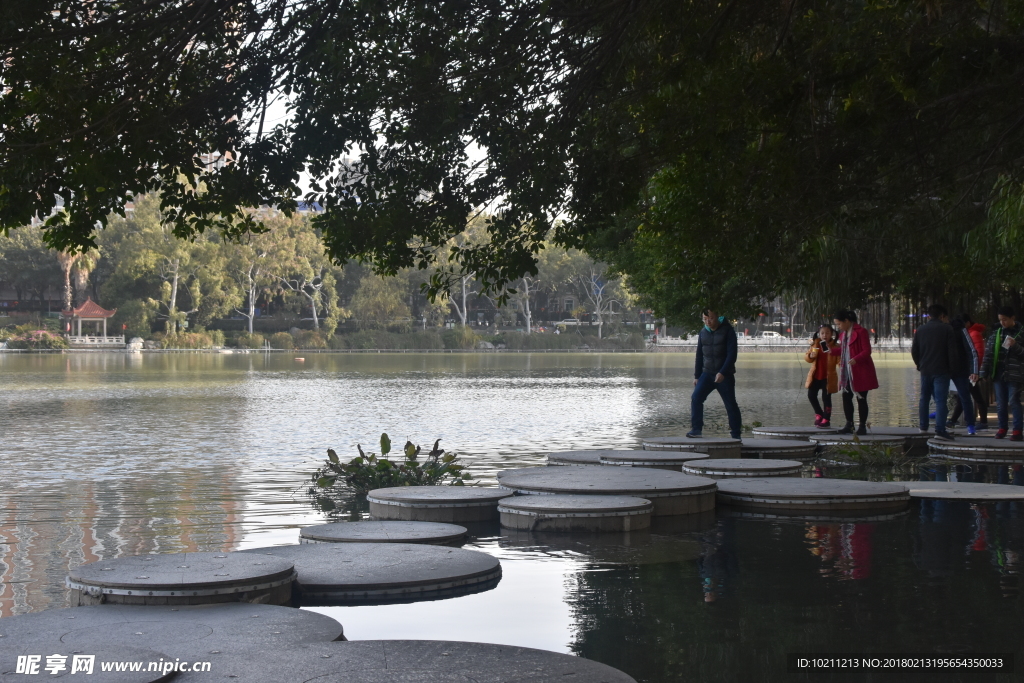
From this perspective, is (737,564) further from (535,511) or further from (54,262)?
(54,262)

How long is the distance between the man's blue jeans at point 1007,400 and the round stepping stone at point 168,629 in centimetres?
1046

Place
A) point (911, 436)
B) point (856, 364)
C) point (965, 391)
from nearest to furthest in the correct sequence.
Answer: point (856, 364), point (965, 391), point (911, 436)

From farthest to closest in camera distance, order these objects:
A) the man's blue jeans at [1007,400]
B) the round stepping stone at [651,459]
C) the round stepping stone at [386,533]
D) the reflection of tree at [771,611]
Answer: the man's blue jeans at [1007,400]
the round stepping stone at [651,459]
the round stepping stone at [386,533]
the reflection of tree at [771,611]

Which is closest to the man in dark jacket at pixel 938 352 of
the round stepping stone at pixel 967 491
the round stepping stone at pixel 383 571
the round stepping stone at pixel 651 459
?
the round stepping stone at pixel 967 491

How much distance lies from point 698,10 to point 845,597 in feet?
13.6

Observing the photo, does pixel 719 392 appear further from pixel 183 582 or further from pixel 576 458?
pixel 183 582

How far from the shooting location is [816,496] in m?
8.41

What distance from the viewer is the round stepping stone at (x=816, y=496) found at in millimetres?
8414

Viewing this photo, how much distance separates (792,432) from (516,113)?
676 centimetres

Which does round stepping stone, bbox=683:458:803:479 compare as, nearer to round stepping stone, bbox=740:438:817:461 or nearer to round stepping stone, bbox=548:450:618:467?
round stepping stone, bbox=548:450:618:467

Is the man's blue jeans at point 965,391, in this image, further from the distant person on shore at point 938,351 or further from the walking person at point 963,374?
the distant person on shore at point 938,351

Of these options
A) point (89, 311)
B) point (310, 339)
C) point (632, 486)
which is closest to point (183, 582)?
point (632, 486)

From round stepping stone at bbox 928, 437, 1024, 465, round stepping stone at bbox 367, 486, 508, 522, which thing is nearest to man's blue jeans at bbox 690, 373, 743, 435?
round stepping stone at bbox 928, 437, 1024, 465

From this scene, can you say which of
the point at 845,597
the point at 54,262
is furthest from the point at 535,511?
the point at 54,262
